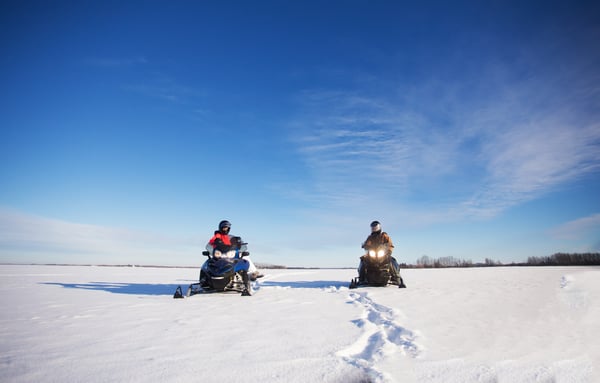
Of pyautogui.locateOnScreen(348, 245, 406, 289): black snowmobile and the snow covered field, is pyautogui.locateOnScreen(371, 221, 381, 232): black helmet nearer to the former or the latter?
pyautogui.locateOnScreen(348, 245, 406, 289): black snowmobile

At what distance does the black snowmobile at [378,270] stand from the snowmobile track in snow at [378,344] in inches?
223

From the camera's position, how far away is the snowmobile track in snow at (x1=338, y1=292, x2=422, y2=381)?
10.2 ft

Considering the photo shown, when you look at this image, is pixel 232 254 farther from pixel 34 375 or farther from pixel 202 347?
pixel 34 375

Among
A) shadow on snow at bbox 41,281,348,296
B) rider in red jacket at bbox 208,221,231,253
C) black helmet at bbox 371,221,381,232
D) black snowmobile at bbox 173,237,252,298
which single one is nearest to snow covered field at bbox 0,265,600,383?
black snowmobile at bbox 173,237,252,298

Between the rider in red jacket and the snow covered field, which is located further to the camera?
the rider in red jacket

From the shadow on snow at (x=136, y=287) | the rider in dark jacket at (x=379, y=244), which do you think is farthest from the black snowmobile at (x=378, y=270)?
the shadow on snow at (x=136, y=287)

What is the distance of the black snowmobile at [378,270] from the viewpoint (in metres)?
11.1

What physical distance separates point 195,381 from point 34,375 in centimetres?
145

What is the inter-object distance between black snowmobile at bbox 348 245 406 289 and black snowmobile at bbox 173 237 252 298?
380 centimetres

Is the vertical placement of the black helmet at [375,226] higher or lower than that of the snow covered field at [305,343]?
higher

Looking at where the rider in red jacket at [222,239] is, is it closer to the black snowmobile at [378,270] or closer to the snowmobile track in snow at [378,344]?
the black snowmobile at [378,270]

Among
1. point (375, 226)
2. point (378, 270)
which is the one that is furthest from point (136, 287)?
point (375, 226)

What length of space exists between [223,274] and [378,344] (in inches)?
227

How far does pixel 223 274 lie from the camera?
8.76 meters
